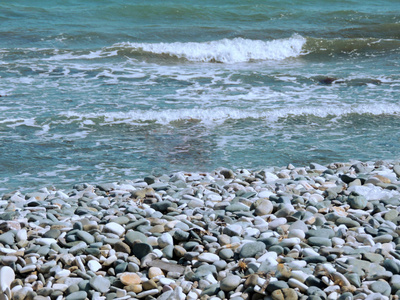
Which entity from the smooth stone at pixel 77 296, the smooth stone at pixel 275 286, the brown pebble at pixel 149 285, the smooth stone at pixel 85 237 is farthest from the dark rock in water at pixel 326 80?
the smooth stone at pixel 77 296

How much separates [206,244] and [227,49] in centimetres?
1136

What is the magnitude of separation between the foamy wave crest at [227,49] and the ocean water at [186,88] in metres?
→ 0.05

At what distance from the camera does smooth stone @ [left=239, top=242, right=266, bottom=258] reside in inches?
134

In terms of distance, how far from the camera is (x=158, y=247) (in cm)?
356

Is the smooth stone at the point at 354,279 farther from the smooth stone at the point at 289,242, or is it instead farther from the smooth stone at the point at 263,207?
the smooth stone at the point at 263,207

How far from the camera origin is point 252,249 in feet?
11.2

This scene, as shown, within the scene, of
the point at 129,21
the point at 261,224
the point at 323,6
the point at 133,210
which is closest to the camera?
the point at 261,224

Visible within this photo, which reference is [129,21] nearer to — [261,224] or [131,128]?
[131,128]

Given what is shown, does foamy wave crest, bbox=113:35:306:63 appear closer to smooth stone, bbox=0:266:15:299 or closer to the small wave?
the small wave

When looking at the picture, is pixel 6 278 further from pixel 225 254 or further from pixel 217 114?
pixel 217 114

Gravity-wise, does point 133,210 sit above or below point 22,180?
above

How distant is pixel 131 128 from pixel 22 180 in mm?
2393

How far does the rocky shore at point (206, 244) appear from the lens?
3.10 metres

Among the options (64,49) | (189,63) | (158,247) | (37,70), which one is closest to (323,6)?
(189,63)
